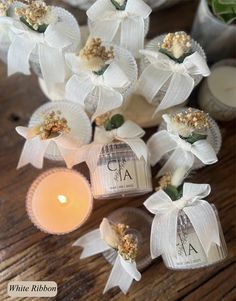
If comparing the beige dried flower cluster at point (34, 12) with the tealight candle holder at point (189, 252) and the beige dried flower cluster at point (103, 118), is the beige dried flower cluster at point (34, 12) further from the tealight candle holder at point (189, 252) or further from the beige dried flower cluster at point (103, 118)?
the tealight candle holder at point (189, 252)

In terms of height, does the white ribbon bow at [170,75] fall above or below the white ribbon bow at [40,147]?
above

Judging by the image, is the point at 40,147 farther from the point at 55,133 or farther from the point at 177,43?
the point at 177,43

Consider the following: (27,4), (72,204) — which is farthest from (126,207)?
(27,4)

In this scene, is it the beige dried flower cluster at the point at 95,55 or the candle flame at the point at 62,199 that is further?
the candle flame at the point at 62,199

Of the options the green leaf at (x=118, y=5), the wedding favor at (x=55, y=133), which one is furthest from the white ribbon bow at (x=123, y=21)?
the wedding favor at (x=55, y=133)

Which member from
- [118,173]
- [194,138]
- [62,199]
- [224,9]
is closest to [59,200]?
[62,199]

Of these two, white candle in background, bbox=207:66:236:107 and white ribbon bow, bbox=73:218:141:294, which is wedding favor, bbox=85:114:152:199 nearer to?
white ribbon bow, bbox=73:218:141:294

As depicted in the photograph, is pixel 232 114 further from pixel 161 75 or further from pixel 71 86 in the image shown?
pixel 71 86
